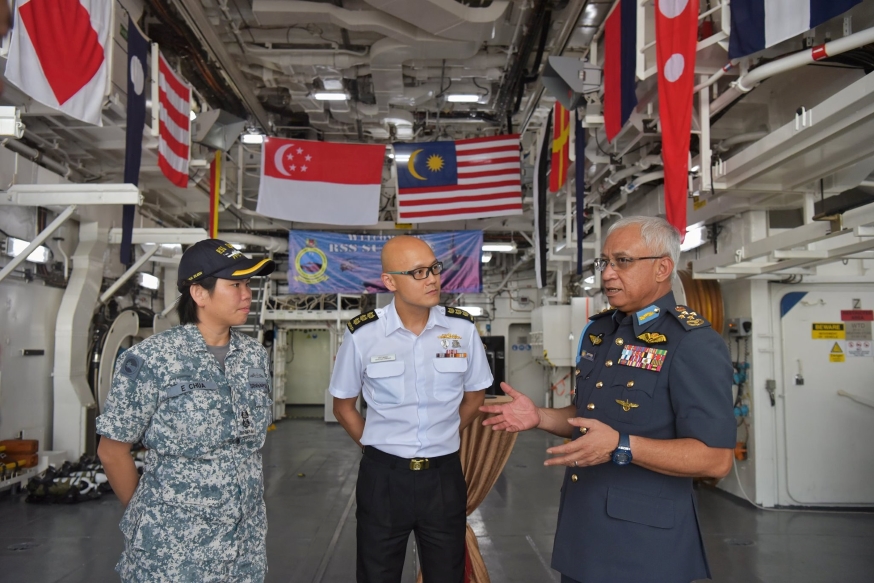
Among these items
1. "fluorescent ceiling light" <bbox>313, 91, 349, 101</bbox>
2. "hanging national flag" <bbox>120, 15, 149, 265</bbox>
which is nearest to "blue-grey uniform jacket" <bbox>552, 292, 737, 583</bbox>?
"hanging national flag" <bbox>120, 15, 149, 265</bbox>

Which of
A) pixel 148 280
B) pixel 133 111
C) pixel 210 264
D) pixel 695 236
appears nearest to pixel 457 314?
pixel 210 264

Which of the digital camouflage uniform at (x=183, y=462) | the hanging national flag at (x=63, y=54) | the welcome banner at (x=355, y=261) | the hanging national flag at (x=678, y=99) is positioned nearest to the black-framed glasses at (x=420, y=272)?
the digital camouflage uniform at (x=183, y=462)

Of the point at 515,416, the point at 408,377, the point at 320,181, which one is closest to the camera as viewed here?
the point at 515,416

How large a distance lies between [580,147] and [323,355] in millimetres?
11239

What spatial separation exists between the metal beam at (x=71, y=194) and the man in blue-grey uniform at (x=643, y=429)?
3.75m

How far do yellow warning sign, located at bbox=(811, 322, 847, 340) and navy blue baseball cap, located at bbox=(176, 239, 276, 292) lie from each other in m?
6.36

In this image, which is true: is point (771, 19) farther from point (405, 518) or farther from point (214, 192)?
point (214, 192)

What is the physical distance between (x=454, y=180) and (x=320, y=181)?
74.8 inches

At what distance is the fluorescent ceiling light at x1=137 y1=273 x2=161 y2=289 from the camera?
8.76m

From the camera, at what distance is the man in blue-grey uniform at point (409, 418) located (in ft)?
7.74

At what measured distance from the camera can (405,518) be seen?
2.35 metres

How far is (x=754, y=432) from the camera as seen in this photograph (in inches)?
249

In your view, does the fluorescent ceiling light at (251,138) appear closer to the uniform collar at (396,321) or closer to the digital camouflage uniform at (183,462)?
the uniform collar at (396,321)

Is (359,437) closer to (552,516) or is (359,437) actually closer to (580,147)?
(552,516)
